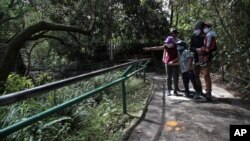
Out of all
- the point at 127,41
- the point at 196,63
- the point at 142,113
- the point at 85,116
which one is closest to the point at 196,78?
the point at 196,63

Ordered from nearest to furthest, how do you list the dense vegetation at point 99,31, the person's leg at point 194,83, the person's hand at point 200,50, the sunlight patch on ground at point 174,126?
the sunlight patch on ground at point 174,126, the person's hand at point 200,50, the person's leg at point 194,83, the dense vegetation at point 99,31

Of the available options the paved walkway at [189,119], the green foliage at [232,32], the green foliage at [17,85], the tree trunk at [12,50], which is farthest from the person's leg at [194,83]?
the tree trunk at [12,50]

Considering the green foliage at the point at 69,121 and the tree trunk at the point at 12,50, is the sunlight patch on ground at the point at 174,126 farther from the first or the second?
the tree trunk at the point at 12,50

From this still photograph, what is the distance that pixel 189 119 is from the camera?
232 inches

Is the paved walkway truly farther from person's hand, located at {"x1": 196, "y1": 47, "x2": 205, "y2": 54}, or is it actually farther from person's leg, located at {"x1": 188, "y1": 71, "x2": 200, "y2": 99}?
person's hand, located at {"x1": 196, "y1": 47, "x2": 205, "y2": 54}

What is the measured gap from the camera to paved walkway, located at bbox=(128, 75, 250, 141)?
4.91 metres

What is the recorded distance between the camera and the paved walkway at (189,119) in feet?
16.1

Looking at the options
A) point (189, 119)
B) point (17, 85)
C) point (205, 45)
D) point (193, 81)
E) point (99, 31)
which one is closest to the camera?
point (189, 119)

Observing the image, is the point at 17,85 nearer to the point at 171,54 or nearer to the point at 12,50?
the point at 12,50

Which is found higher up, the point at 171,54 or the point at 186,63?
the point at 171,54

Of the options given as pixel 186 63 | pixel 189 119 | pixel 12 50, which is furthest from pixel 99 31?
pixel 189 119

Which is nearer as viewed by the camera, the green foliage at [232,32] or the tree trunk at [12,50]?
the green foliage at [232,32]

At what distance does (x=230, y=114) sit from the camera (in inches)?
251

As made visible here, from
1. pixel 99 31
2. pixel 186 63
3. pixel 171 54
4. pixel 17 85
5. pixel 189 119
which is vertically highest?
pixel 99 31
